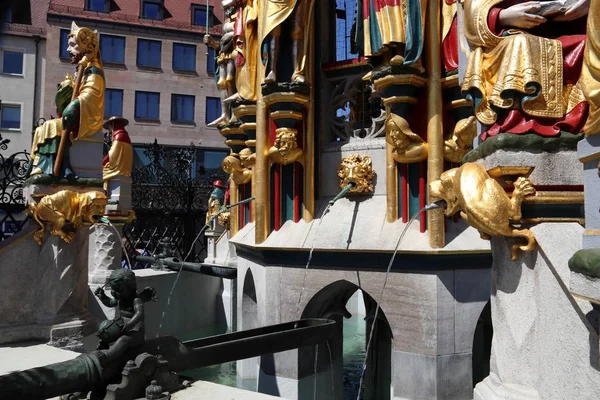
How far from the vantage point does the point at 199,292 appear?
47.0 feet

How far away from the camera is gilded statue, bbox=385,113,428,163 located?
23.2 ft

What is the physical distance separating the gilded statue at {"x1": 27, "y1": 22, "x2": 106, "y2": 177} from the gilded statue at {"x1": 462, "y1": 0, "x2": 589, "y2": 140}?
239 inches

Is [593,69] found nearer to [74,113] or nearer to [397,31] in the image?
[397,31]

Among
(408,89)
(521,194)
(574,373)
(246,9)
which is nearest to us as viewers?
(574,373)

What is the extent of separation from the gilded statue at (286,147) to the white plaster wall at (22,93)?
101 feet

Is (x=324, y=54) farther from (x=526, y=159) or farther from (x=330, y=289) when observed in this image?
(x=526, y=159)

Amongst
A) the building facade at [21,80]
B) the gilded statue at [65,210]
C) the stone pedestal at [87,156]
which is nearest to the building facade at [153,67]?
the building facade at [21,80]

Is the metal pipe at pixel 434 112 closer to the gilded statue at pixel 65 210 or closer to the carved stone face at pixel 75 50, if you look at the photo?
the gilded statue at pixel 65 210

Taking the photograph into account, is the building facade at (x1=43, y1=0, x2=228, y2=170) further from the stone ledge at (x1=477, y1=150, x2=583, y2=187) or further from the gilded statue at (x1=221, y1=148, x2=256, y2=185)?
the stone ledge at (x1=477, y1=150, x2=583, y2=187)

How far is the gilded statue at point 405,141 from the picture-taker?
707 cm

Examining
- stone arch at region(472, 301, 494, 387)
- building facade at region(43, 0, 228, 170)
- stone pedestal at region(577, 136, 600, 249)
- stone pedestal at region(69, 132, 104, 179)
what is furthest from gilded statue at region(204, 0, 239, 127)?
building facade at region(43, 0, 228, 170)

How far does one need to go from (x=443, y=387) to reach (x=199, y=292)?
8796mm

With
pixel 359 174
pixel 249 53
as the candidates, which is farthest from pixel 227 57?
pixel 359 174

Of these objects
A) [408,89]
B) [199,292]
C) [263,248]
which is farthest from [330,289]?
[199,292]
